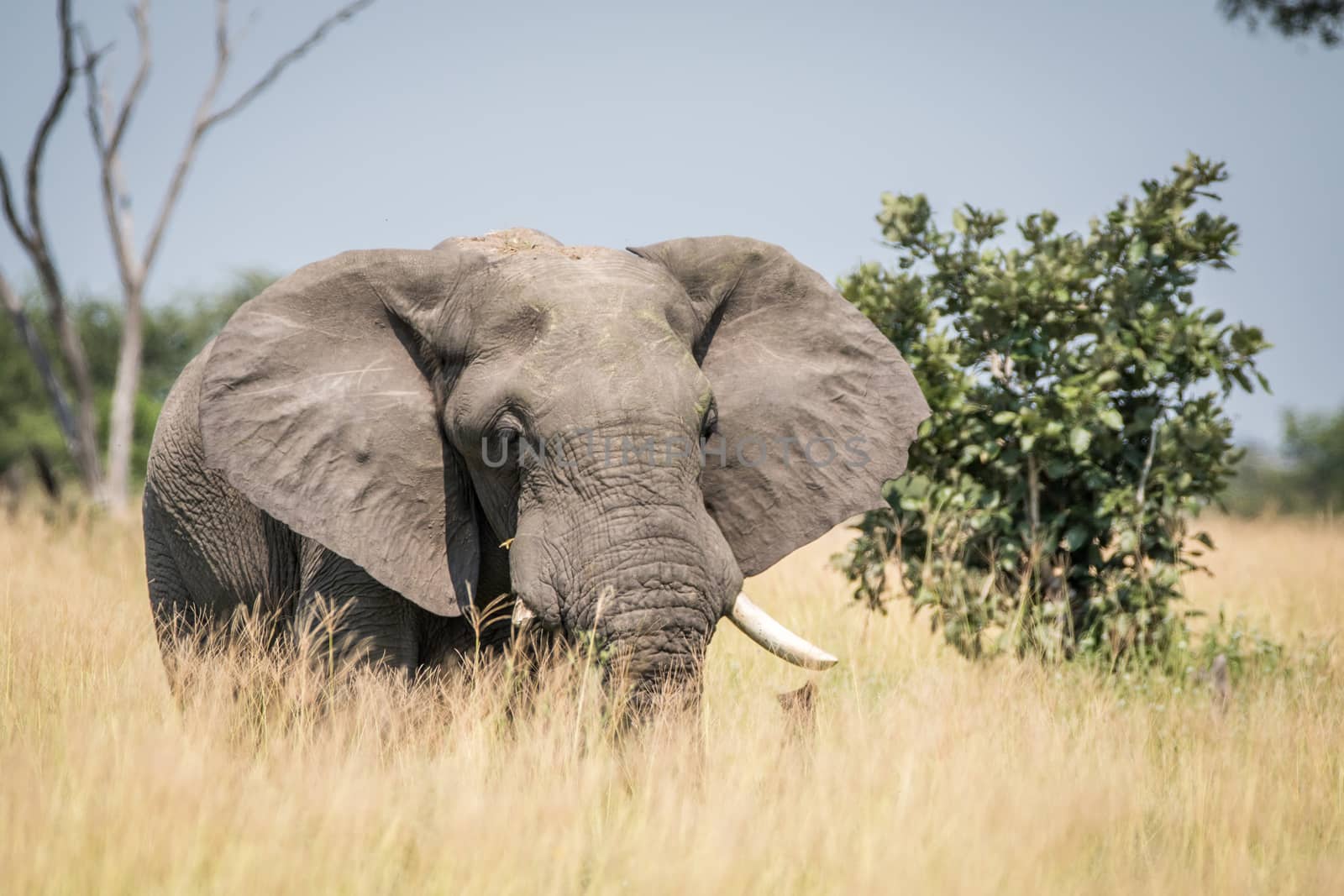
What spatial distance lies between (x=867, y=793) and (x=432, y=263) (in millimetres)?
2499

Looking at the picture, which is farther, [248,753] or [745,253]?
[745,253]

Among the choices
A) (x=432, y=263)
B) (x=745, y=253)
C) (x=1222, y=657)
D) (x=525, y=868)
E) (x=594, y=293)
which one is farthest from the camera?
(x=1222, y=657)

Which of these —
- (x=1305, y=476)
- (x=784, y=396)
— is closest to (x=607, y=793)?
(x=784, y=396)

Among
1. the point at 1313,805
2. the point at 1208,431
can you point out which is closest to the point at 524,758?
the point at 1313,805

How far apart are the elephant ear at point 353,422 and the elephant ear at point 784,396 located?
0.99 m

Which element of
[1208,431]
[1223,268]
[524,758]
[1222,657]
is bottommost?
[1222,657]

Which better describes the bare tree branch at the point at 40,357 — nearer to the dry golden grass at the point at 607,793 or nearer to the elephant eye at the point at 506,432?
the dry golden grass at the point at 607,793

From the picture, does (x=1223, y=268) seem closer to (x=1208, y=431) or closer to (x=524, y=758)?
(x=1208, y=431)

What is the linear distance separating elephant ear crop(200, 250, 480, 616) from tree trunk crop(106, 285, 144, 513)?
51.7 feet

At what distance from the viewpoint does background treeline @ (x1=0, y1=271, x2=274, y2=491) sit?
37500mm

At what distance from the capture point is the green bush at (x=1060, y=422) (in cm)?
755

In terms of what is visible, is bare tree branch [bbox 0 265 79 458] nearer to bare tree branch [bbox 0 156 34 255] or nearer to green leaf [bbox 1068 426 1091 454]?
bare tree branch [bbox 0 156 34 255]

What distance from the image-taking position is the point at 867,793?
421 centimetres

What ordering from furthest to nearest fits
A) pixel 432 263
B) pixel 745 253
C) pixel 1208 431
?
pixel 1208 431
pixel 745 253
pixel 432 263
